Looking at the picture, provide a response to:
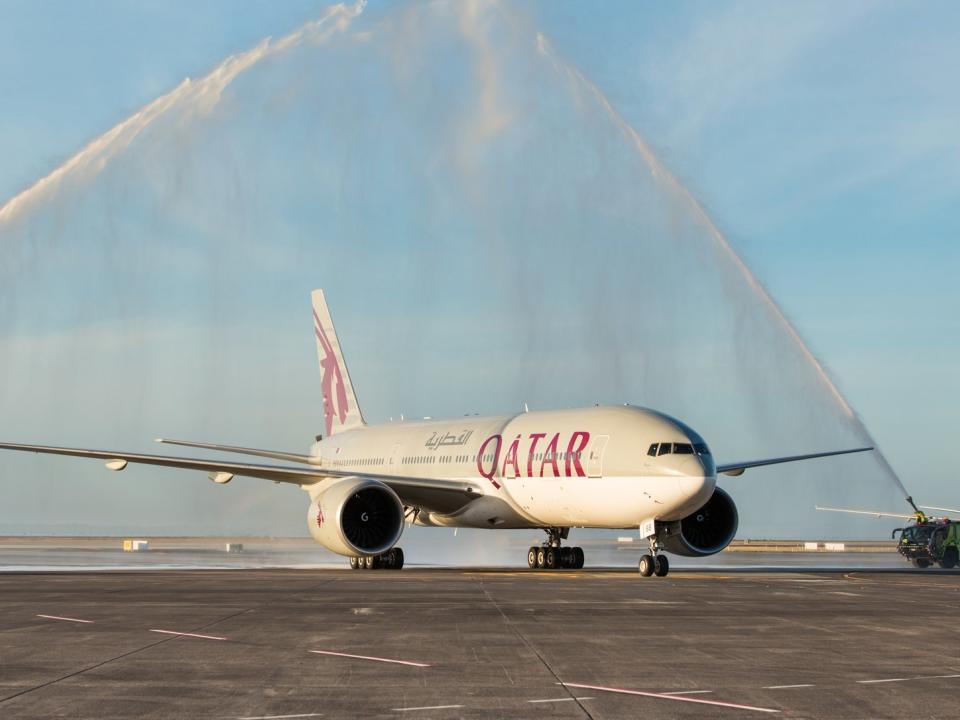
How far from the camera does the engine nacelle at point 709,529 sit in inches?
1380

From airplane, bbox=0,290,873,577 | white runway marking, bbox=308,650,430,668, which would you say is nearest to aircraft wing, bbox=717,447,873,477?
airplane, bbox=0,290,873,577

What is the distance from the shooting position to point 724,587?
2753cm

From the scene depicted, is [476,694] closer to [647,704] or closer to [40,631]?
[647,704]

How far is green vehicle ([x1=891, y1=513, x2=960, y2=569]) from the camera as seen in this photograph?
45312mm

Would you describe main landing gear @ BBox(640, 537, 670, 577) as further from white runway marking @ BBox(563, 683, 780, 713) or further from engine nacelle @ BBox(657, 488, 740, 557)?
white runway marking @ BBox(563, 683, 780, 713)

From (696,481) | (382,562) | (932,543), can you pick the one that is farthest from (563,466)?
(932,543)

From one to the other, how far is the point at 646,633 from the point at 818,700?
19.6 feet

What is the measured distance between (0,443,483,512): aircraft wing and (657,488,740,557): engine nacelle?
6616 mm

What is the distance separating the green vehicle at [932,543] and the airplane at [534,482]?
10156 mm

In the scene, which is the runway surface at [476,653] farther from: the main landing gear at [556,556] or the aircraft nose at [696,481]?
the main landing gear at [556,556]

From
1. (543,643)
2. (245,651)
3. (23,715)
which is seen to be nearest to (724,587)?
(543,643)

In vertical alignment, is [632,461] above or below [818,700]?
above

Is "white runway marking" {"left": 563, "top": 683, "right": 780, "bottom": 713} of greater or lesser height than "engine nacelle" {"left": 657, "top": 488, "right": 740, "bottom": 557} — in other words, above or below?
below

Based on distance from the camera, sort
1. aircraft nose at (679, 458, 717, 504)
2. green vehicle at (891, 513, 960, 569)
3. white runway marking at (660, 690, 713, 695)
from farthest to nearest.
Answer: green vehicle at (891, 513, 960, 569), aircraft nose at (679, 458, 717, 504), white runway marking at (660, 690, 713, 695)
